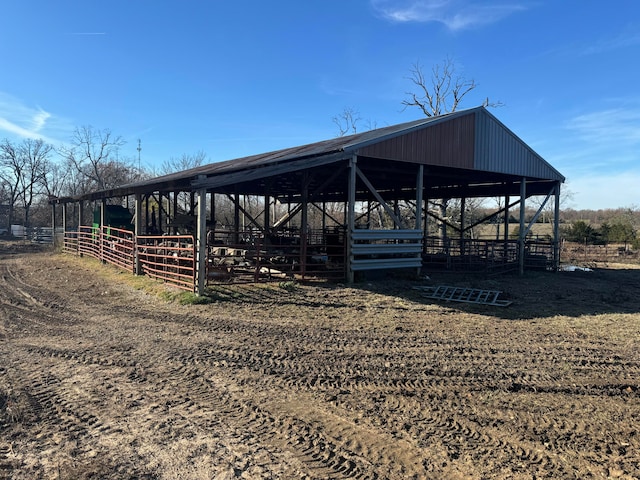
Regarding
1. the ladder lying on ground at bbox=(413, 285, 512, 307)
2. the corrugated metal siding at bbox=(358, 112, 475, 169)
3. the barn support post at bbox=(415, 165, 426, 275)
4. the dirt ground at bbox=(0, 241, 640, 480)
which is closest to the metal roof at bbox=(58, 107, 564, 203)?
the corrugated metal siding at bbox=(358, 112, 475, 169)

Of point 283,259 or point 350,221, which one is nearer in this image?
point 350,221

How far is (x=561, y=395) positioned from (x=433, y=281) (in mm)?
8331

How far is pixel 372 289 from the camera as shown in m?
11.1

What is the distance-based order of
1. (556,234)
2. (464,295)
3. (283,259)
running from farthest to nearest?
(556,234)
(283,259)
(464,295)

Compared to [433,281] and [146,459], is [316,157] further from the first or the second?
[146,459]

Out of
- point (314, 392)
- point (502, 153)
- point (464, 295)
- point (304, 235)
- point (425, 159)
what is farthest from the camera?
point (502, 153)

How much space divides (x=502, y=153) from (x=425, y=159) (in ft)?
12.3

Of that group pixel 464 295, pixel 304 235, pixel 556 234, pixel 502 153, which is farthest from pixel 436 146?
→ pixel 556 234

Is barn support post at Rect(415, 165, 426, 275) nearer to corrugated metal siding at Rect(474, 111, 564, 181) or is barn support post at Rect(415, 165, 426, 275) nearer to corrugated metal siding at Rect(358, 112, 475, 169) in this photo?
corrugated metal siding at Rect(358, 112, 475, 169)

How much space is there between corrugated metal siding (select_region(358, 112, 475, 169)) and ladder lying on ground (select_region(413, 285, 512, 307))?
12.7ft

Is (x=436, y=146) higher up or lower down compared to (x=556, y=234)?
higher up

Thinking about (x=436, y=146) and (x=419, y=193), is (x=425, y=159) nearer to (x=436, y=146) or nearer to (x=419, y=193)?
(x=436, y=146)

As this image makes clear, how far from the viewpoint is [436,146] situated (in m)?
13.4

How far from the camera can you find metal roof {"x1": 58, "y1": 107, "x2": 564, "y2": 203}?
11523 mm
